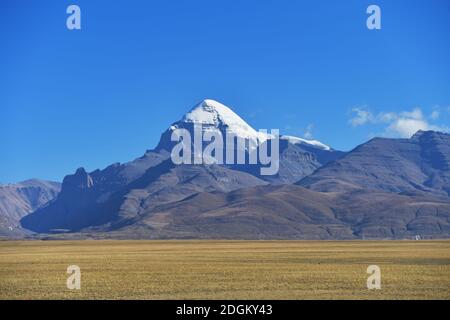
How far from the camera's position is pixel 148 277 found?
222 ft

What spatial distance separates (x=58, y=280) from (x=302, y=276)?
23.2 m
